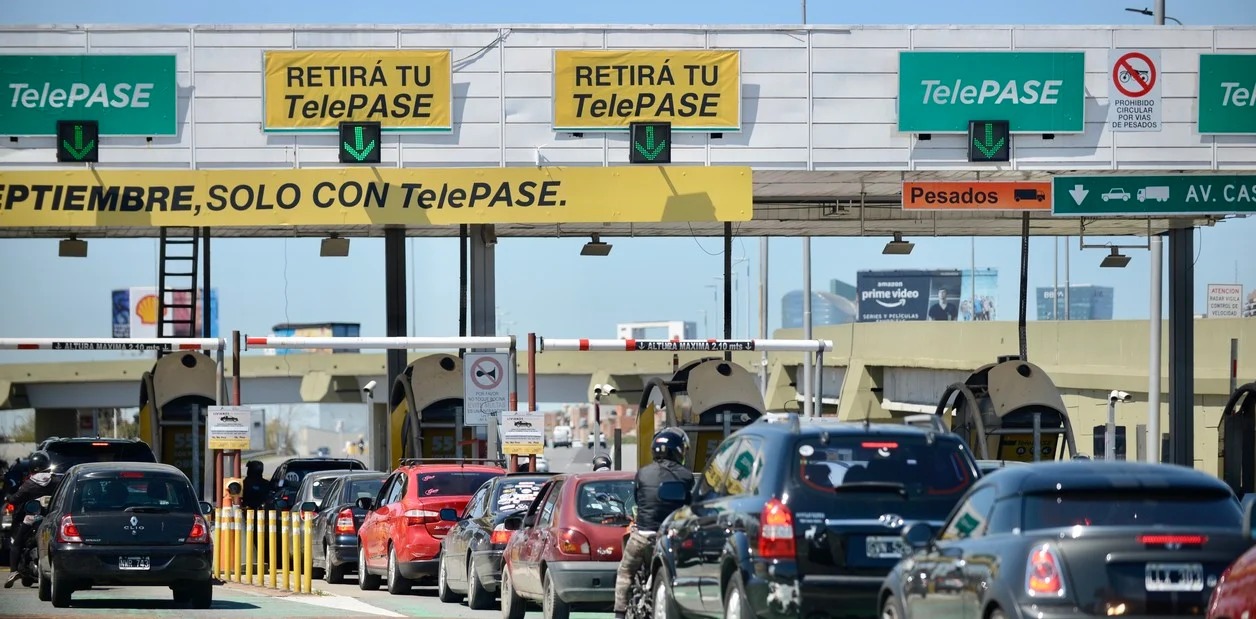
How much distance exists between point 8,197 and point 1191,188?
18.0m

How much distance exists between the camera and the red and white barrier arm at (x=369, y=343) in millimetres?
25938

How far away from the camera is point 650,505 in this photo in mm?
13562

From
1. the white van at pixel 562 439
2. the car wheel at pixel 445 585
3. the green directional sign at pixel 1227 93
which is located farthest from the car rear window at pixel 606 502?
the white van at pixel 562 439

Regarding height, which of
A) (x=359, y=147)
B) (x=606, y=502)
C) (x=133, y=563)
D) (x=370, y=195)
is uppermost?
(x=359, y=147)

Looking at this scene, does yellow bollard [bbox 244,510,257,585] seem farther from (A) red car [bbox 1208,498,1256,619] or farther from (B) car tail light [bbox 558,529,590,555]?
(A) red car [bbox 1208,498,1256,619]

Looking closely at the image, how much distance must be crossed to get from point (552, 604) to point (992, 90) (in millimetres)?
15057

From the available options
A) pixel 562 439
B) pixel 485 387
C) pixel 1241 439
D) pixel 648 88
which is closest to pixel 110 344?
pixel 485 387

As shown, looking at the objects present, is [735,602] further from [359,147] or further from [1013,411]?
[359,147]

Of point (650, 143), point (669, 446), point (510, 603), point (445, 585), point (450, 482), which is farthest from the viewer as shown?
point (650, 143)

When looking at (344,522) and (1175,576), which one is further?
(344,522)

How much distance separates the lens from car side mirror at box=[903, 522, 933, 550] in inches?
398

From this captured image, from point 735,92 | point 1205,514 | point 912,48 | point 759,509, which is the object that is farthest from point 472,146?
point 1205,514

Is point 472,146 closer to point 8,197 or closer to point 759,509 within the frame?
point 8,197

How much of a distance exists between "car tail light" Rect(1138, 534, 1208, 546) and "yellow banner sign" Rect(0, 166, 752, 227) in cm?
1876
